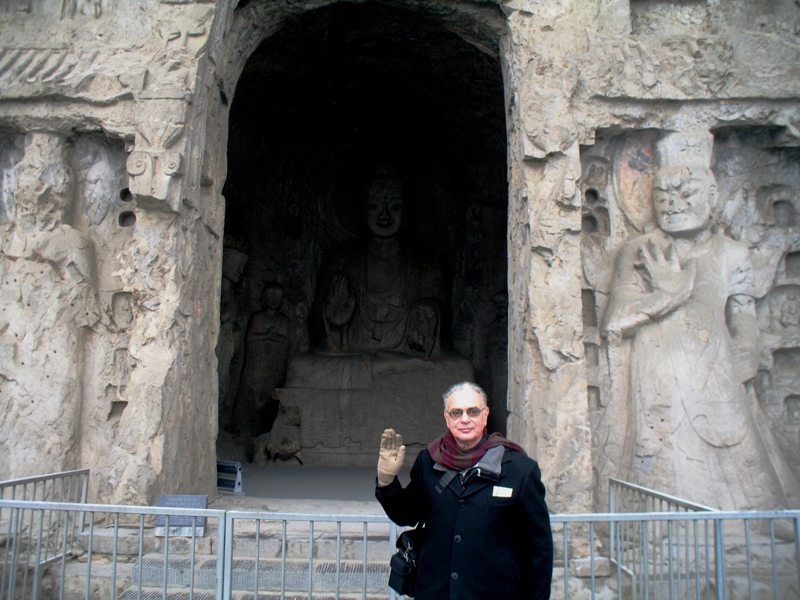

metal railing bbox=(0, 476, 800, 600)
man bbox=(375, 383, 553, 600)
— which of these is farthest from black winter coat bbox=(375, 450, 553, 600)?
metal railing bbox=(0, 476, 800, 600)

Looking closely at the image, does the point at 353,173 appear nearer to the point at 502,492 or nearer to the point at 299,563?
the point at 299,563

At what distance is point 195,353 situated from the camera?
541 cm

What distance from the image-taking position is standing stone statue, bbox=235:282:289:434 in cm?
870

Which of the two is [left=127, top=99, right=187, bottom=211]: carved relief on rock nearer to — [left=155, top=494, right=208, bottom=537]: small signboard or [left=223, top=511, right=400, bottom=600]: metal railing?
[left=155, top=494, right=208, bottom=537]: small signboard

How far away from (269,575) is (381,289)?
5769 millimetres

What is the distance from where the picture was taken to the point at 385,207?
9555mm

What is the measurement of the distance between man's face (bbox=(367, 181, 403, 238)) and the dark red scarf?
23.6 feet

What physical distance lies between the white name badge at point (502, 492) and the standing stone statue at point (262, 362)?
22.0ft

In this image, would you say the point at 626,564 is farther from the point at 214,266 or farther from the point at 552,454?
the point at 214,266

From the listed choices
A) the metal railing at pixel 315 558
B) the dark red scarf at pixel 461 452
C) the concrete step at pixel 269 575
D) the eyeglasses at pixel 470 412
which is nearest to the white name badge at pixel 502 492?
the dark red scarf at pixel 461 452

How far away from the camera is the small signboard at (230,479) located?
5.96 meters

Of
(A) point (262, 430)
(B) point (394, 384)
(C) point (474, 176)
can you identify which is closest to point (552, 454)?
(B) point (394, 384)

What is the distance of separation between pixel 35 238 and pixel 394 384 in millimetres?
4342

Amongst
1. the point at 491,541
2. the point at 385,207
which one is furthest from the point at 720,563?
the point at 385,207
